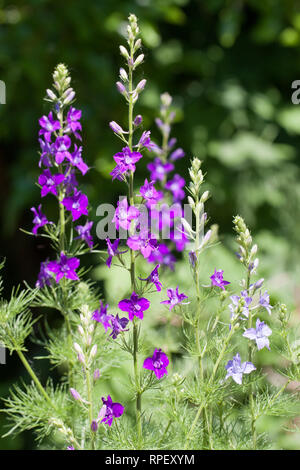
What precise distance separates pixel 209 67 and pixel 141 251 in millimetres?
1866

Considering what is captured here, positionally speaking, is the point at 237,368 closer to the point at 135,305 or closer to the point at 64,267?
the point at 135,305

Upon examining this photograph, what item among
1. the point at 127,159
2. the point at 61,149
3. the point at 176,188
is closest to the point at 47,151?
the point at 61,149

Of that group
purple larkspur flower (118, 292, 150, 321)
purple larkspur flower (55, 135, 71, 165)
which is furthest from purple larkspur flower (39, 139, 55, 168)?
purple larkspur flower (118, 292, 150, 321)

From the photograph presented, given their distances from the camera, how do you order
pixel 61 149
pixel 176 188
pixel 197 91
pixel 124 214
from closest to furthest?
pixel 124 214, pixel 61 149, pixel 176 188, pixel 197 91

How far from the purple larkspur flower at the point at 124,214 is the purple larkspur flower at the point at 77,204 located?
0.10m

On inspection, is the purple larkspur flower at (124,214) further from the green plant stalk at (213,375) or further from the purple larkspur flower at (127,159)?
the green plant stalk at (213,375)

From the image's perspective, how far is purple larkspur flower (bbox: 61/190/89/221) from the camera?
781mm

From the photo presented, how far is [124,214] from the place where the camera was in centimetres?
69

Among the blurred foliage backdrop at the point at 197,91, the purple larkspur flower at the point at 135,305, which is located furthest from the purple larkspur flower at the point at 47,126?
the blurred foliage backdrop at the point at 197,91

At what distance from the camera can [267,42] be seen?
2.43m

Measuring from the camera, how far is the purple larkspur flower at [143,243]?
689 millimetres

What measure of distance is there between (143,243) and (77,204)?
0.15 metres

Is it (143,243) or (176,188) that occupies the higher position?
(176,188)

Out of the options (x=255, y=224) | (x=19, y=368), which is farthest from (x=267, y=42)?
(x=19, y=368)
